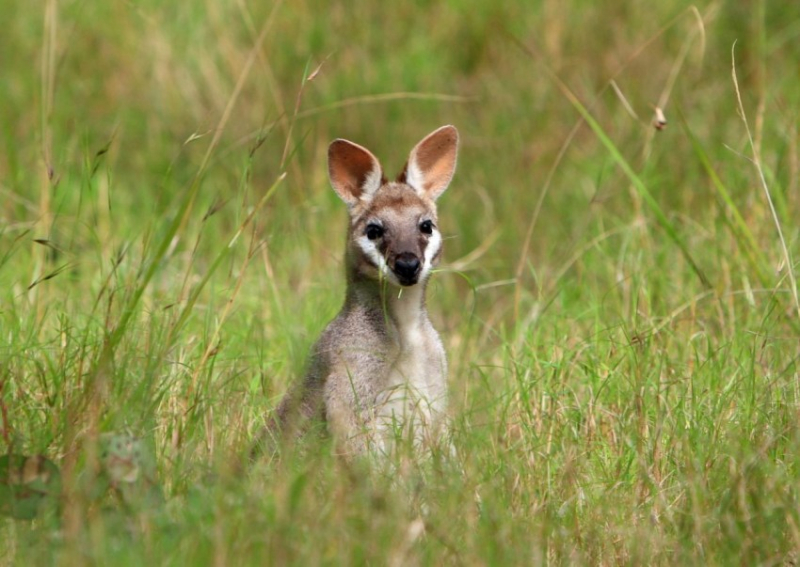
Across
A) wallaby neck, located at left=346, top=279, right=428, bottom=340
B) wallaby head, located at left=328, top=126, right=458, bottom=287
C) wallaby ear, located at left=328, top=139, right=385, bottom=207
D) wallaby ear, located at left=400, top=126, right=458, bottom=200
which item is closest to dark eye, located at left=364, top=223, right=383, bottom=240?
wallaby head, located at left=328, top=126, right=458, bottom=287

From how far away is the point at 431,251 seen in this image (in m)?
5.53

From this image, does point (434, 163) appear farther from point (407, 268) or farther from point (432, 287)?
point (432, 287)

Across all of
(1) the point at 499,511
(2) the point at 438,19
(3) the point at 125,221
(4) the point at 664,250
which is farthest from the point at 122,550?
(2) the point at 438,19

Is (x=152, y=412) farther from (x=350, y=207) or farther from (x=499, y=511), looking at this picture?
(x=350, y=207)

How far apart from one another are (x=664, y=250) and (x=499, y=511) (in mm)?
3051

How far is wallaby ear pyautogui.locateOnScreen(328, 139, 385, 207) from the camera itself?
579 cm

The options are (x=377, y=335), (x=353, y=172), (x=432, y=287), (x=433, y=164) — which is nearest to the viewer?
(x=377, y=335)

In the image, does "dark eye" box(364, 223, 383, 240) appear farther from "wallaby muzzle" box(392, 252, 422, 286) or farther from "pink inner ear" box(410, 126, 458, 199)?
"pink inner ear" box(410, 126, 458, 199)

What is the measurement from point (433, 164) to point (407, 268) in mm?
865

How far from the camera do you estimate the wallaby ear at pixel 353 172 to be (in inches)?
228

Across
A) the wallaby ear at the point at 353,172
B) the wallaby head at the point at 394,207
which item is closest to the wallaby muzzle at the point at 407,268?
the wallaby head at the point at 394,207

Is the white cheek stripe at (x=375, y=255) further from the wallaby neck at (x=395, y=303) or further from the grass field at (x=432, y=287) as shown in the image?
the grass field at (x=432, y=287)

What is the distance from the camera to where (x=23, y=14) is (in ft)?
31.8

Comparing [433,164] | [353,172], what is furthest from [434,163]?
[353,172]
